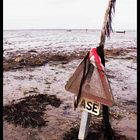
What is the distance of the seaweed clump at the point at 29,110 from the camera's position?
21.4 feet

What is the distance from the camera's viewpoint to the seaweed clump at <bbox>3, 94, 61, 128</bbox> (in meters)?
6.52

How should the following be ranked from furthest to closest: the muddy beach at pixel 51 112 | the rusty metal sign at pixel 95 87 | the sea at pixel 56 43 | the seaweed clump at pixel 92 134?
the sea at pixel 56 43
the muddy beach at pixel 51 112
the seaweed clump at pixel 92 134
the rusty metal sign at pixel 95 87

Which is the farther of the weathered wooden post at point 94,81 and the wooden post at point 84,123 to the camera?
the wooden post at point 84,123

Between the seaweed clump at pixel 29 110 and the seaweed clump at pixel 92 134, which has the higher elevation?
the seaweed clump at pixel 29 110

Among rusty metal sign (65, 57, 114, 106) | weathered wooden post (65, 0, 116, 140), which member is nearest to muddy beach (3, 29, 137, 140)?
weathered wooden post (65, 0, 116, 140)

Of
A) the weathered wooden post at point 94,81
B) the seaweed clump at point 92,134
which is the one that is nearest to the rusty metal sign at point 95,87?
the weathered wooden post at point 94,81

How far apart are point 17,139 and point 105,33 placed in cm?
341

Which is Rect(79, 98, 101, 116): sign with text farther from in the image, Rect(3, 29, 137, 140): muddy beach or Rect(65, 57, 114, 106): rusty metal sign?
Rect(3, 29, 137, 140): muddy beach

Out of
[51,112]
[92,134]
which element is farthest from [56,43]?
[92,134]

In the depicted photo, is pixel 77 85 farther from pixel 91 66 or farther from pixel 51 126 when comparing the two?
pixel 51 126

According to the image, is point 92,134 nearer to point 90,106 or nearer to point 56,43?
point 90,106

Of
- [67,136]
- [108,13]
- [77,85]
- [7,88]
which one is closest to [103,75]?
[77,85]

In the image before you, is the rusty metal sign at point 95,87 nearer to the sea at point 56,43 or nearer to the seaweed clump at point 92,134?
the sea at point 56,43

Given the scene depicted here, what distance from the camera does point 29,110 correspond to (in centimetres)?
736
